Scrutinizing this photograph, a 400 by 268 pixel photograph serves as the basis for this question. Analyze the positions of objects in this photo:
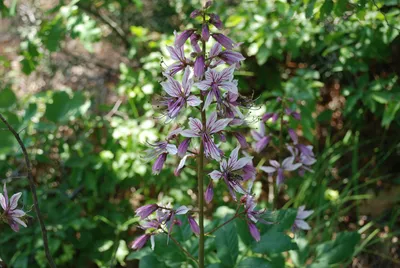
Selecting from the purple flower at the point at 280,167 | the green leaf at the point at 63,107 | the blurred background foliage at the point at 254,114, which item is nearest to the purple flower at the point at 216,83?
the purple flower at the point at 280,167

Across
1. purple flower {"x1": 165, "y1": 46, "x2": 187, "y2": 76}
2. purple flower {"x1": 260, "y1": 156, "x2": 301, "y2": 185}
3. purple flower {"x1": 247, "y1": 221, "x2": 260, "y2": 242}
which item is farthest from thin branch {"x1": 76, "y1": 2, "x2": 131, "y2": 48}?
purple flower {"x1": 247, "y1": 221, "x2": 260, "y2": 242}

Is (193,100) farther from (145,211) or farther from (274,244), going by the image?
(274,244)

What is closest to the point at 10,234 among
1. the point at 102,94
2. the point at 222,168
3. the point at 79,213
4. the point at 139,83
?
the point at 79,213

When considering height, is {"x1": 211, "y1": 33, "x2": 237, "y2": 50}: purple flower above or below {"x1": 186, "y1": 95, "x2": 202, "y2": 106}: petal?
above

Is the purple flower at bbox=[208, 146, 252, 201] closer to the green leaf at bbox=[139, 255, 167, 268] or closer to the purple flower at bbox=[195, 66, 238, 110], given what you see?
the purple flower at bbox=[195, 66, 238, 110]

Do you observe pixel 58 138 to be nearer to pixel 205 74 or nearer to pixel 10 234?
pixel 10 234

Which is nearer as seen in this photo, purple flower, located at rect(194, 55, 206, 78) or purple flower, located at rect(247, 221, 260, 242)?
purple flower, located at rect(194, 55, 206, 78)
